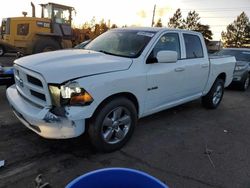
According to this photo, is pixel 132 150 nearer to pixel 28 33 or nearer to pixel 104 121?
pixel 104 121

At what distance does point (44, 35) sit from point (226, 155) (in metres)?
11.2

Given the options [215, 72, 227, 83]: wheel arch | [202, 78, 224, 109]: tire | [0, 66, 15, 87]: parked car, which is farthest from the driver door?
[0, 66, 15, 87]: parked car

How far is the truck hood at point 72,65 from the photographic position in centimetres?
312

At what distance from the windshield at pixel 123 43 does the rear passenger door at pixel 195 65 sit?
1.05 metres

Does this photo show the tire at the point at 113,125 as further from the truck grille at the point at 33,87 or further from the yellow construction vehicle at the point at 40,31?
the yellow construction vehicle at the point at 40,31

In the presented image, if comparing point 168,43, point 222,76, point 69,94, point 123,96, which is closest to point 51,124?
point 69,94

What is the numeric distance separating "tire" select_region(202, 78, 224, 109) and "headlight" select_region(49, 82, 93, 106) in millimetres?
4010

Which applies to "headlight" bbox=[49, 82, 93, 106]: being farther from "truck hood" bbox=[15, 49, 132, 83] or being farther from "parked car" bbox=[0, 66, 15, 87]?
"parked car" bbox=[0, 66, 15, 87]

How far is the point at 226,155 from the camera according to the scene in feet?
12.8

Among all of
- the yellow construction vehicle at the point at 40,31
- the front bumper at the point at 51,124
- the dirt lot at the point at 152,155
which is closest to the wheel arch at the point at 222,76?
the dirt lot at the point at 152,155

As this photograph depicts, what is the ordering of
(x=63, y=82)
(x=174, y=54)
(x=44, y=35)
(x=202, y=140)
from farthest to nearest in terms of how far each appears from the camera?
(x=44, y=35) → (x=202, y=140) → (x=174, y=54) → (x=63, y=82)

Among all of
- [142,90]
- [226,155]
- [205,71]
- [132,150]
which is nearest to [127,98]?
[142,90]

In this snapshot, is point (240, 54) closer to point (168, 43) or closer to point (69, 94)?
point (168, 43)

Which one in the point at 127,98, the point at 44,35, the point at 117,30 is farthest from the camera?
the point at 44,35
